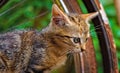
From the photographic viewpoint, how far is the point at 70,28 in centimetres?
138

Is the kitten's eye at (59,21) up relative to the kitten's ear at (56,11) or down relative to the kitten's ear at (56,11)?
down

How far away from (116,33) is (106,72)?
33.7 inches

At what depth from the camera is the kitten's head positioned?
1370mm

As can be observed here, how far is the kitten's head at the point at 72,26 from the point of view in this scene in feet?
4.50

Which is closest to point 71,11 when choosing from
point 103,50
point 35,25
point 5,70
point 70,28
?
point 70,28

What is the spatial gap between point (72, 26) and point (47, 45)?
116mm

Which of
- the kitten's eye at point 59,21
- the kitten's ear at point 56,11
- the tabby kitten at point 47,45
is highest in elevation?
the kitten's ear at point 56,11

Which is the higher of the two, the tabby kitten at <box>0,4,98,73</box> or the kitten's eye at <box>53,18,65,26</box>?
the kitten's eye at <box>53,18,65,26</box>

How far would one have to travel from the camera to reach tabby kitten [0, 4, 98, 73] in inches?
54.2

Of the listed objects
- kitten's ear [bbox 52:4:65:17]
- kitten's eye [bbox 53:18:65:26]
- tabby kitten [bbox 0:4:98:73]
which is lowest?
tabby kitten [bbox 0:4:98:73]

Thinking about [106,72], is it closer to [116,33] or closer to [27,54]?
[27,54]

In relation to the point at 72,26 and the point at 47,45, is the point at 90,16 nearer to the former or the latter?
the point at 72,26

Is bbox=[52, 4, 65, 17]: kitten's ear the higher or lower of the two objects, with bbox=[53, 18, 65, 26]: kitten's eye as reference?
higher

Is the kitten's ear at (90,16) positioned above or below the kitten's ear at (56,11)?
below
